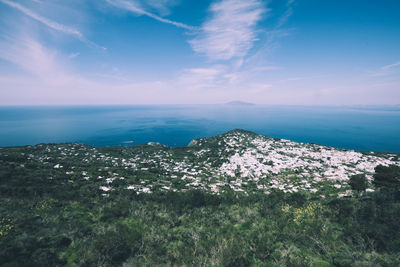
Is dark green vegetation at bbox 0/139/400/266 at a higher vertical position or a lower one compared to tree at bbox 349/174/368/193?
higher

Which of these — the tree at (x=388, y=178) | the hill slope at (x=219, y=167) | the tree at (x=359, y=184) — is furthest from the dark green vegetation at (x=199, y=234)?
the hill slope at (x=219, y=167)

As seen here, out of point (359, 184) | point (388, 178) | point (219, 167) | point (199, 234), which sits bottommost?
point (219, 167)

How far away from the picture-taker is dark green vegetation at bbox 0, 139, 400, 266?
7594mm

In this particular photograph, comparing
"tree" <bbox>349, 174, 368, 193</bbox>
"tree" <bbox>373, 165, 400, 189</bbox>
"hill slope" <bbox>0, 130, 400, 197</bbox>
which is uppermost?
"tree" <bbox>373, 165, 400, 189</bbox>

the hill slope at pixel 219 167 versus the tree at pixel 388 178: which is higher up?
the tree at pixel 388 178

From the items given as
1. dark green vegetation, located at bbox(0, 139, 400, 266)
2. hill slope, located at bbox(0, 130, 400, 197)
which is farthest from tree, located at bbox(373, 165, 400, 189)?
dark green vegetation, located at bbox(0, 139, 400, 266)

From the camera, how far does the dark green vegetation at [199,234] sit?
759 cm

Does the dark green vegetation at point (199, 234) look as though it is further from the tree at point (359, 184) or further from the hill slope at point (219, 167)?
the hill slope at point (219, 167)


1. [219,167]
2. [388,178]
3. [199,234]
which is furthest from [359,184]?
[219,167]

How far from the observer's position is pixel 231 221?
1201 cm

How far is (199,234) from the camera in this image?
32.8 ft

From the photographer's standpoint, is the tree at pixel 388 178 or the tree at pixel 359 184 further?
the tree at pixel 359 184

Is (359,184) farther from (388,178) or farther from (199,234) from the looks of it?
(199,234)

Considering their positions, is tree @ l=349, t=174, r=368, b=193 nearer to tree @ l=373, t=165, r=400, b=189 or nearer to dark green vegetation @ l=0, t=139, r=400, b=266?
tree @ l=373, t=165, r=400, b=189
